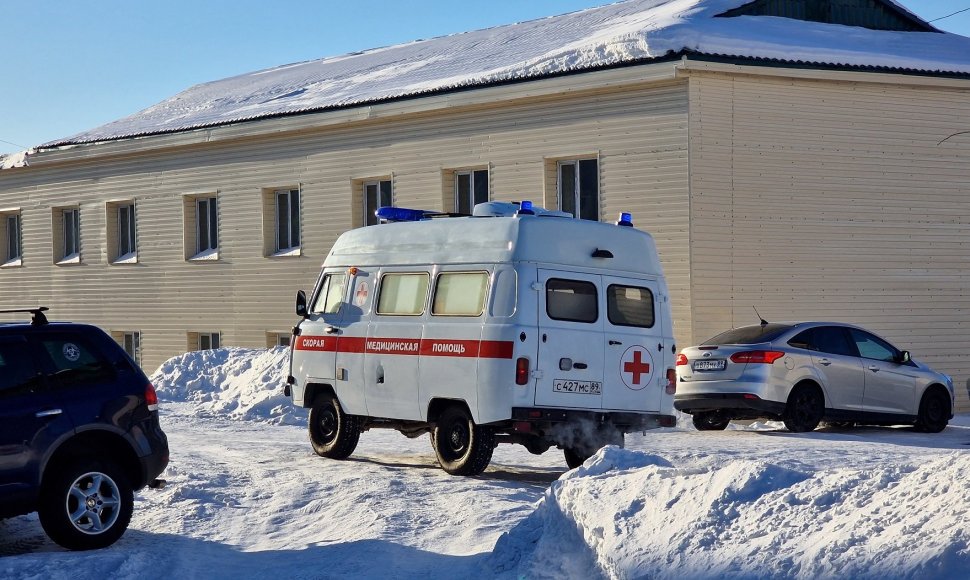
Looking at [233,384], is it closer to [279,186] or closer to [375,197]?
[375,197]

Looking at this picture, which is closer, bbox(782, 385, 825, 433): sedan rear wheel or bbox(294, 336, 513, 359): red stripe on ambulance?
bbox(294, 336, 513, 359): red stripe on ambulance

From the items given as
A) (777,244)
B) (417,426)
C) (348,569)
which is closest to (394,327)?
(417,426)

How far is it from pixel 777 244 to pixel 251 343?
12.1m

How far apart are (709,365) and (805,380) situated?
127 cm

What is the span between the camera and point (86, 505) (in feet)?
32.0

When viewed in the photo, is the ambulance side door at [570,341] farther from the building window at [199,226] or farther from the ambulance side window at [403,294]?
the building window at [199,226]

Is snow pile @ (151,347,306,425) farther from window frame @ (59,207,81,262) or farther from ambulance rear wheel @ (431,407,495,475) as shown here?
window frame @ (59,207,81,262)

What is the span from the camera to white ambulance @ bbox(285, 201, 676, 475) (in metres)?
13.2

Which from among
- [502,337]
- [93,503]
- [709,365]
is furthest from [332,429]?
[93,503]

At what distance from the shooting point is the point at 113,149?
1247 inches

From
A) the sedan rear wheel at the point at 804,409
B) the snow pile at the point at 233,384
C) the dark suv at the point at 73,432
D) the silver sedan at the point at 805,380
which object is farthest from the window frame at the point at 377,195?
the dark suv at the point at 73,432

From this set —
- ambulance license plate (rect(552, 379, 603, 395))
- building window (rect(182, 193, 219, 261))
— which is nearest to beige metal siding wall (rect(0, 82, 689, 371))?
building window (rect(182, 193, 219, 261))

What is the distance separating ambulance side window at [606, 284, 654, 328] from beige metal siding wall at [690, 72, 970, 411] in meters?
7.13

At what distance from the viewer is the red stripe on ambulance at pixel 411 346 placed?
13109mm
